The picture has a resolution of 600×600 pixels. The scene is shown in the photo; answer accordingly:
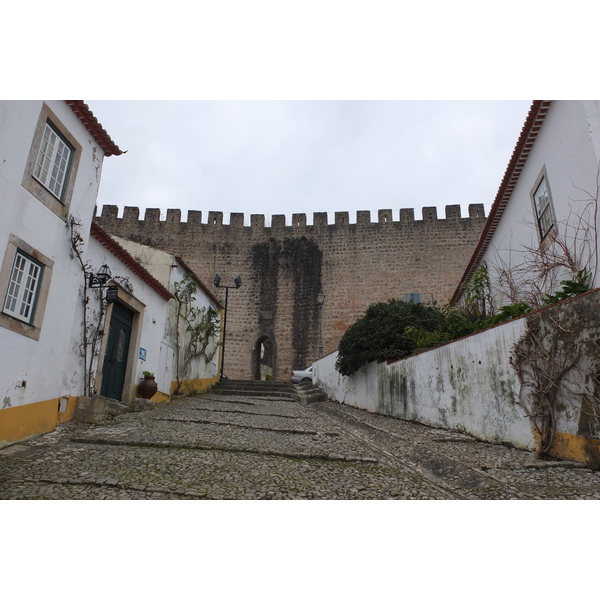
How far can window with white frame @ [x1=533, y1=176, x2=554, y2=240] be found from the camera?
663 cm

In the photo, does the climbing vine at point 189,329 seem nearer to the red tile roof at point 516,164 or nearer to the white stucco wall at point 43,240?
the white stucco wall at point 43,240

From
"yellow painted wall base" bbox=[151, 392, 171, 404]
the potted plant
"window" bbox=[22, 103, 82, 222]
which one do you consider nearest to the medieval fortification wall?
"yellow painted wall base" bbox=[151, 392, 171, 404]

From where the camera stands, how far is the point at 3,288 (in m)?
4.73

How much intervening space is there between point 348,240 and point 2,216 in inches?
657

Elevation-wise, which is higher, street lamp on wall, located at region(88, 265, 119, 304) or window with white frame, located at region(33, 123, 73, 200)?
window with white frame, located at region(33, 123, 73, 200)

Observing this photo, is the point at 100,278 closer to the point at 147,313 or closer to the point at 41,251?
the point at 41,251

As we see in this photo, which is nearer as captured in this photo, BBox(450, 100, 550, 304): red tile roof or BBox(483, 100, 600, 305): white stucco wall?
BBox(483, 100, 600, 305): white stucco wall

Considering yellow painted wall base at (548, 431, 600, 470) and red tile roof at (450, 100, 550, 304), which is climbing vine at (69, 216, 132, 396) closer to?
yellow painted wall base at (548, 431, 600, 470)

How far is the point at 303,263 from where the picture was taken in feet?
67.4

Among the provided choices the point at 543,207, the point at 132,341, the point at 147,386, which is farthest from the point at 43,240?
the point at 543,207

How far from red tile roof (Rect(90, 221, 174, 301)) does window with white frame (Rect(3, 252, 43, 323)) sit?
4.99 ft

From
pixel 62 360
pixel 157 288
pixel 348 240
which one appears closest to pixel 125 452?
pixel 62 360

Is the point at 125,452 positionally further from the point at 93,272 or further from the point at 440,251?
→ the point at 440,251

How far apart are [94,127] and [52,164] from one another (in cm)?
108
